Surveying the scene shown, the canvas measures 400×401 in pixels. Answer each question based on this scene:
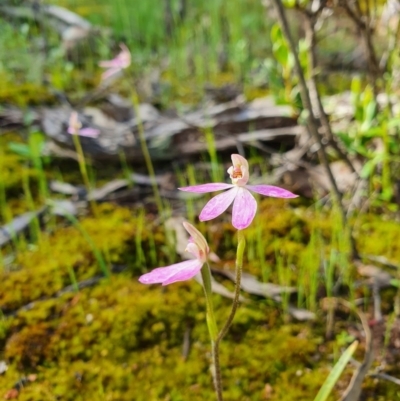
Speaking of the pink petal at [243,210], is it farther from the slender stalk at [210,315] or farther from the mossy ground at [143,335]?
the mossy ground at [143,335]

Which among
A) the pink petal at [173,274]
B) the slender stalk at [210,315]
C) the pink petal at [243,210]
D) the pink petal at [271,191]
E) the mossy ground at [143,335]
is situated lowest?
the mossy ground at [143,335]

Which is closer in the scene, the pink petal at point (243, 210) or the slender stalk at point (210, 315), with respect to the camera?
the pink petal at point (243, 210)

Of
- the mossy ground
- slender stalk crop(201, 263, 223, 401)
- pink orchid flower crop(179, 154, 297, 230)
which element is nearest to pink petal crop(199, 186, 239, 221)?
pink orchid flower crop(179, 154, 297, 230)

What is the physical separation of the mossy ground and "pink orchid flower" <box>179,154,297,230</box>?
625 millimetres

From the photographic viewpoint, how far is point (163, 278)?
770 mm

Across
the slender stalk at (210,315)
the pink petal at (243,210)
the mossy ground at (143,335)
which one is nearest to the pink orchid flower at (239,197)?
the pink petal at (243,210)

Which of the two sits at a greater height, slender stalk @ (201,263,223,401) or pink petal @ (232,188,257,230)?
pink petal @ (232,188,257,230)

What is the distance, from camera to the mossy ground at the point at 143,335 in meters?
1.26

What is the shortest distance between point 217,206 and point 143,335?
2.56ft

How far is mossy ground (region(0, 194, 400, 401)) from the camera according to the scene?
1.26 metres

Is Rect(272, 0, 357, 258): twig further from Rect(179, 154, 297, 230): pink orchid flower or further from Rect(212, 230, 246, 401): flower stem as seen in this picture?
Rect(212, 230, 246, 401): flower stem

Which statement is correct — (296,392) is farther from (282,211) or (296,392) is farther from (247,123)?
(247,123)

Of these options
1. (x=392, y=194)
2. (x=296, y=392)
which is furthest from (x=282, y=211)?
(x=296, y=392)

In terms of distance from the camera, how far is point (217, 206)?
2.57 ft
